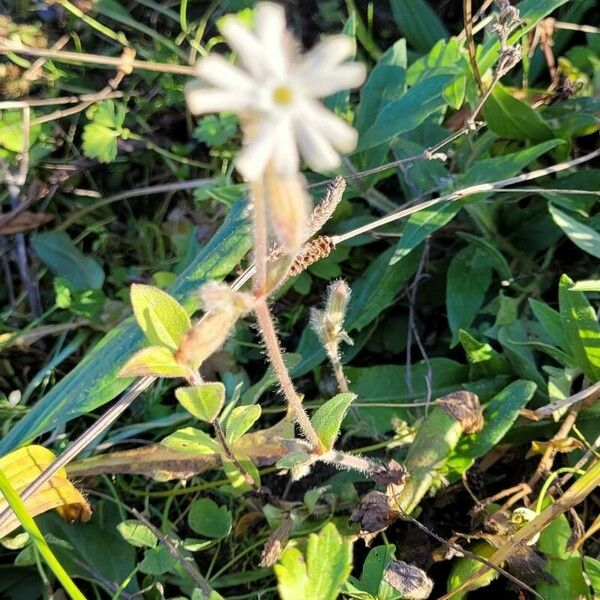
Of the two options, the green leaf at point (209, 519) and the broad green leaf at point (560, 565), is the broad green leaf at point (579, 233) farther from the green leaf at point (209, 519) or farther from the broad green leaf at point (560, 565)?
the green leaf at point (209, 519)

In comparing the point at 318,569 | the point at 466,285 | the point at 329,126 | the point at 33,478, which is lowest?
the point at 466,285

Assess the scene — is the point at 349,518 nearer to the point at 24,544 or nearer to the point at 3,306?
the point at 24,544

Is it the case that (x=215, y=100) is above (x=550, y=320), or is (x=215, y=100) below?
above

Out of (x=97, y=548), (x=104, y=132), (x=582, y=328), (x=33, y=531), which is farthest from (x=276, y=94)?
(x=104, y=132)

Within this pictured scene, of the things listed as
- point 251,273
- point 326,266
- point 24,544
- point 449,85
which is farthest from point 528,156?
point 24,544

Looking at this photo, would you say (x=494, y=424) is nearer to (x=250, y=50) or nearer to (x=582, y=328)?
(x=582, y=328)

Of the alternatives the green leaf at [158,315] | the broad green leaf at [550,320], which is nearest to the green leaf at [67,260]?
the green leaf at [158,315]

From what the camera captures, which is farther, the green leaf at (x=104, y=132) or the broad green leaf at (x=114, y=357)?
the green leaf at (x=104, y=132)
